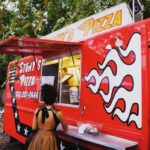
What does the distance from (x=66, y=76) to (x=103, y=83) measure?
4.69 ft

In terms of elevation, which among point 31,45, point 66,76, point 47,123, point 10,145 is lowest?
point 10,145

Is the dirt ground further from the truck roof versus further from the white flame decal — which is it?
the white flame decal

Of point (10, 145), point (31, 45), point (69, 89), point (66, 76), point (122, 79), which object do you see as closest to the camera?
point (122, 79)

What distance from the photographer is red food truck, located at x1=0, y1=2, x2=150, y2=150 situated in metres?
4.48

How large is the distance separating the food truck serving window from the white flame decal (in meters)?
0.71

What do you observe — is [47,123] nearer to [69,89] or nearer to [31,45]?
[69,89]

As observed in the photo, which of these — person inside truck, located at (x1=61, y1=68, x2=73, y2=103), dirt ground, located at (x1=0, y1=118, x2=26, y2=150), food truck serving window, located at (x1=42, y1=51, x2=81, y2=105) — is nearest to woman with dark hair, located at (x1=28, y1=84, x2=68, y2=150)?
food truck serving window, located at (x1=42, y1=51, x2=81, y2=105)

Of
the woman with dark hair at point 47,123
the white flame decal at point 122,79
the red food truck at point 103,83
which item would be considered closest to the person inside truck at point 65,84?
the red food truck at point 103,83

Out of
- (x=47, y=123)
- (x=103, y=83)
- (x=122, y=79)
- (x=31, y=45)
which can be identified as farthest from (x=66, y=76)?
(x=122, y=79)

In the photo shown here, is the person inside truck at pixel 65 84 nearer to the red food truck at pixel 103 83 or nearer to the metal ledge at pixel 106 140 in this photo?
the red food truck at pixel 103 83

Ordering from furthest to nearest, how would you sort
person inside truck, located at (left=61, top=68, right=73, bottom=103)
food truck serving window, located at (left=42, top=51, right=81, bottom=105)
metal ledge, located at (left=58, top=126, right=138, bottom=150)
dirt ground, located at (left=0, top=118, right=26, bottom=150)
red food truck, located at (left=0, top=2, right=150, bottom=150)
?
1. dirt ground, located at (left=0, top=118, right=26, bottom=150)
2. person inside truck, located at (left=61, top=68, right=73, bottom=103)
3. food truck serving window, located at (left=42, top=51, right=81, bottom=105)
4. red food truck, located at (left=0, top=2, right=150, bottom=150)
5. metal ledge, located at (left=58, top=126, right=138, bottom=150)

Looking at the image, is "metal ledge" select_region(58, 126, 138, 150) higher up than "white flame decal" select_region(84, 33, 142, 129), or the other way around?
"white flame decal" select_region(84, 33, 142, 129)

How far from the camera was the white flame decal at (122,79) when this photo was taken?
456cm

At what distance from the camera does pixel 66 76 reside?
656 centimetres
